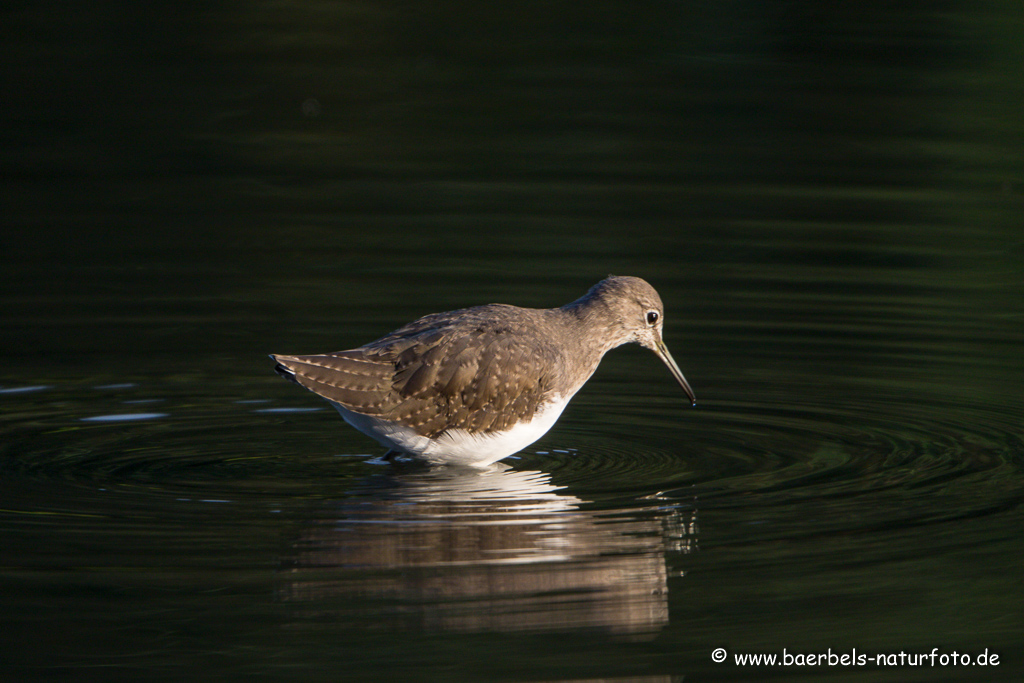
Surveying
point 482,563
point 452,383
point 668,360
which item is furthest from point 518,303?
point 482,563

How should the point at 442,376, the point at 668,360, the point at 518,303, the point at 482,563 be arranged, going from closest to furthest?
the point at 482,563, the point at 442,376, the point at 668,360, the point at 518,303

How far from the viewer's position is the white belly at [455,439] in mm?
8922

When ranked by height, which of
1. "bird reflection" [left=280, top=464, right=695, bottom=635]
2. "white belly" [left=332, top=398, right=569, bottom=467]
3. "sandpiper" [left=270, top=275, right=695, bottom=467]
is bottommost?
"bird reflection" [left=280, top=464, right=695, bottom=635]

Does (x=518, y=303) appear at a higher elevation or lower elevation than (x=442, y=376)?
higher

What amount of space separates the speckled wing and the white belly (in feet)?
0.16

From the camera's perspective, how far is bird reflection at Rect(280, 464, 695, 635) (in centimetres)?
→ 666

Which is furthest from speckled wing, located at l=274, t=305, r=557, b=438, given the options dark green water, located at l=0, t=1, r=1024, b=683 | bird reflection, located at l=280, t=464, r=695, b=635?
bird reflection, located at l=280, t=464, r=695, b=635

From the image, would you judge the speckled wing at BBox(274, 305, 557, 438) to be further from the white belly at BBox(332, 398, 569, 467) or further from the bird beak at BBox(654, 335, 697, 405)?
the bird beak at BBox(654, 335, 697, 405)

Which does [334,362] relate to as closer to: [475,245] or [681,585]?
[681,585]

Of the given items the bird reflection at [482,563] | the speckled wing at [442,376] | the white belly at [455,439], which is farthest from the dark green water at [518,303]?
the speckled wing at [442,376]

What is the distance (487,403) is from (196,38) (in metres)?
13.8

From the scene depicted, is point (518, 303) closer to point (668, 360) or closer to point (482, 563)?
point (668, 360)

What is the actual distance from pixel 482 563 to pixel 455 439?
1.87 m

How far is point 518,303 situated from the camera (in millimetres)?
13094
